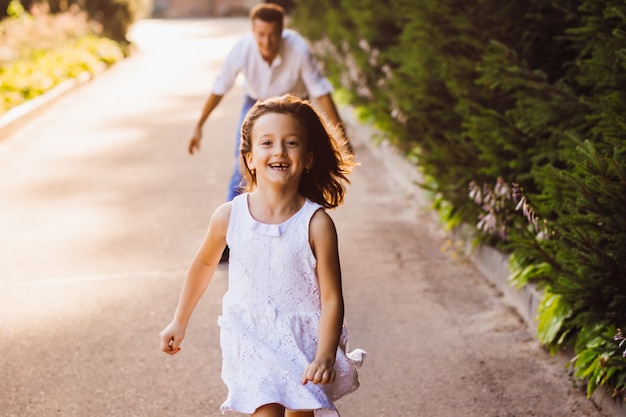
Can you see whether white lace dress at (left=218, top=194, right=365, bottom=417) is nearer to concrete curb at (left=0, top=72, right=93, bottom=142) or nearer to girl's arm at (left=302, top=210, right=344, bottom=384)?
girl's arm at (left=302, top=210, right=344, bottom=384)

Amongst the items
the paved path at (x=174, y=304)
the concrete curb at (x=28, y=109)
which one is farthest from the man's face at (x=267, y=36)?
the concrete curb at (x=28, y=109)

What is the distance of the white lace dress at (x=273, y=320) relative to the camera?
3.28 metres

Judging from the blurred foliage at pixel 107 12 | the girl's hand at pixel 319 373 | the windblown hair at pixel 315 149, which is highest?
the windblown hair at pixel 315 149

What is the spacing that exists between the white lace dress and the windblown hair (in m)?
0.19

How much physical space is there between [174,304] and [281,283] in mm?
3273

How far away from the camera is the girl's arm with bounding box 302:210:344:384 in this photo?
3.20 m

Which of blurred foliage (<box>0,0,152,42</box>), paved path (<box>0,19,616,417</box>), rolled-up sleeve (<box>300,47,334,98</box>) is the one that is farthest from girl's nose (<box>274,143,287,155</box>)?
blurred foliage (<box>0,0,152,42</box>)

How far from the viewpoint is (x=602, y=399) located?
14.8 feet

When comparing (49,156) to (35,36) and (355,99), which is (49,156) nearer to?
(355,99)

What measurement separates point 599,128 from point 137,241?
15.1 ft

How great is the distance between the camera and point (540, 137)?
604cm

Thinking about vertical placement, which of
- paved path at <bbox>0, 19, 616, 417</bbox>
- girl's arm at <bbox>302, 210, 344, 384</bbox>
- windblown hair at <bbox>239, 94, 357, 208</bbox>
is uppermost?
windblown hair at <bbox>239, 94, 357, 208</bbox>

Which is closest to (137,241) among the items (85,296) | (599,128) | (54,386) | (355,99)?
(85,296)

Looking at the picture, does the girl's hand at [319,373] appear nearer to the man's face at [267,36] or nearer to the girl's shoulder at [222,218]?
the girl's shoulder at [222,218]
